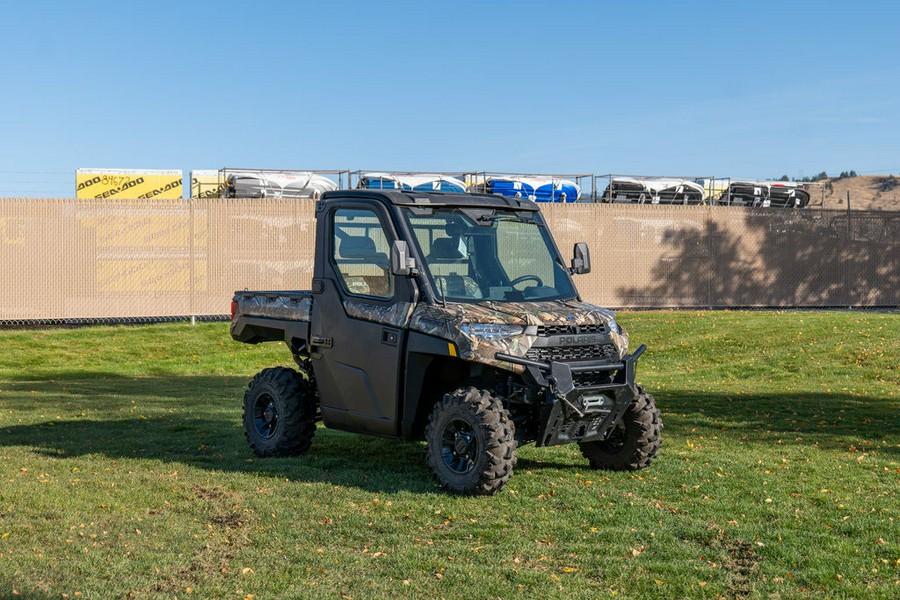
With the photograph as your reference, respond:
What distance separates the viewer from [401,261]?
9148mm

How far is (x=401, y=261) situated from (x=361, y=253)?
1044 millimetres

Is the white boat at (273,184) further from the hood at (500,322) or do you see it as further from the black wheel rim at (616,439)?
the hood at (500,322)

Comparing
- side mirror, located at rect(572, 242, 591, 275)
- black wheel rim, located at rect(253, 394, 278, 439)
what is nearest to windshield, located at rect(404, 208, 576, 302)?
side mirror, located at rect(572, 242, 591, 275)

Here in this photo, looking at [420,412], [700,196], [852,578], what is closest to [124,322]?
[700,196]

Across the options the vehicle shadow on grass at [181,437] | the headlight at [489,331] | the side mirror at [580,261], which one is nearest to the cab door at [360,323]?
the vehicle shadow on grass at [181,437]

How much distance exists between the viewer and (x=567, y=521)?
26.4 ft

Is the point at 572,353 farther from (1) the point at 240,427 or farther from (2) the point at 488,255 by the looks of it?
(1) the point at 240,427

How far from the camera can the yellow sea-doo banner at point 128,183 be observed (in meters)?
31.0

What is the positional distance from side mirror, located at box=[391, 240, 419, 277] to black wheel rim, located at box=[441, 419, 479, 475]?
1313 millimetres

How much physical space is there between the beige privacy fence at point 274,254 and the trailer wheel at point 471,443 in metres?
20.0

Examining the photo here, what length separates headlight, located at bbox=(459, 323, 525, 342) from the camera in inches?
349

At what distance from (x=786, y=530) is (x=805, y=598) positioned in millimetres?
1559

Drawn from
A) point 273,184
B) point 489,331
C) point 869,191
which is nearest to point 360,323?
point 489,331

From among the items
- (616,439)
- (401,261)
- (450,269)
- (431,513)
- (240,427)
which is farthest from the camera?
(240,427)
